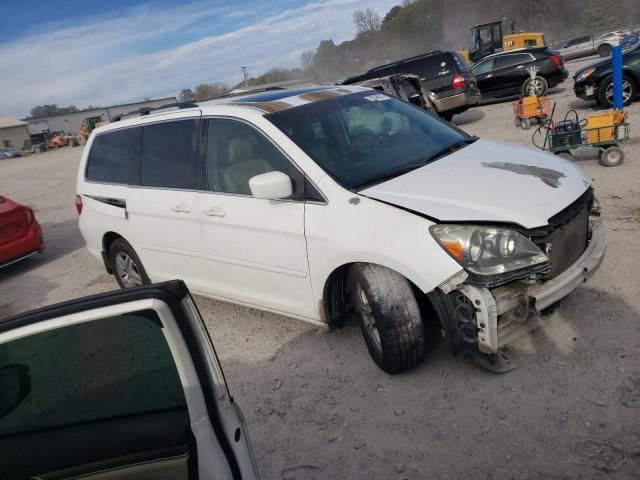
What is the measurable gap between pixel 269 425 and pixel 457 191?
5.90 feet

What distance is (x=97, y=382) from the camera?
1836 mm

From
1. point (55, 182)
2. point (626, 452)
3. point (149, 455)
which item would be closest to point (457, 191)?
point (626, 452)

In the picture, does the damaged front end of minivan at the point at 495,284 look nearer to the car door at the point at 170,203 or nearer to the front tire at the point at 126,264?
the car door at the point at 170,203

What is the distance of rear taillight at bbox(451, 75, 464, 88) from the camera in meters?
12.9

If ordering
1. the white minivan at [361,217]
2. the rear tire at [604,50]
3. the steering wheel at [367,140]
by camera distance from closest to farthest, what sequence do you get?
the white minivan at [361,217] < the steering wheel at [367,140] < the rear tire at [604,50]

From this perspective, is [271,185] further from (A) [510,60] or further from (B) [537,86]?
(A) [510,60]

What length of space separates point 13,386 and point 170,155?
2.81m

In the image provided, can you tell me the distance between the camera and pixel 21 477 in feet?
5.57

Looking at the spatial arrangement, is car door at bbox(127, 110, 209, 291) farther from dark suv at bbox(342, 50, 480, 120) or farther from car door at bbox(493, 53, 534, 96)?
car door at bbox(493, 53, 534, 96)

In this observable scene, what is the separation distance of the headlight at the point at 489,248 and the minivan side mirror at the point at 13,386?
2.01 m

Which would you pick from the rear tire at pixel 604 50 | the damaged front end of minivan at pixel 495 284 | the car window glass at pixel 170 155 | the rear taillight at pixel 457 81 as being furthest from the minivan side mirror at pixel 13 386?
the rear tire at pixel 604 50

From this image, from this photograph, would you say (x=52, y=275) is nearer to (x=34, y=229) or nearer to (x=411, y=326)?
(x=34, y=229)

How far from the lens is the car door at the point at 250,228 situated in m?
3.48

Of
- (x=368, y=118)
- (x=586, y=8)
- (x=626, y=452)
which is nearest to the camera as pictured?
(x=626, y=452)
